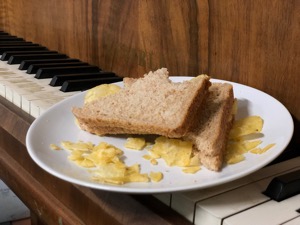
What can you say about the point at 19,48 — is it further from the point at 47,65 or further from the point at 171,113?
the point at 171,113

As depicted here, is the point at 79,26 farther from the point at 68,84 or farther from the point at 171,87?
the point at 171,87

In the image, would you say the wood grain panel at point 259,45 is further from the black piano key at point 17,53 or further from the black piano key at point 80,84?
the black piano key at point 17,53

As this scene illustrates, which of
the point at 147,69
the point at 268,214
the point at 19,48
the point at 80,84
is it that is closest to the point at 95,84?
the point at 80,84

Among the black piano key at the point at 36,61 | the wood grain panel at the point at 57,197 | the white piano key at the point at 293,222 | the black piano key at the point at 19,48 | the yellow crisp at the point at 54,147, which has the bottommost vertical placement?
the wood grain panel at the point at 57,197

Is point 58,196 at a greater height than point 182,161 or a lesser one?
lesser

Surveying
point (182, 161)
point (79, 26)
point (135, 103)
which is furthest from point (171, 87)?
point (79, 26)

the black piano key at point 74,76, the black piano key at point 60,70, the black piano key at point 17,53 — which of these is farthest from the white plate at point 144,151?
the black piano key at point 17,53

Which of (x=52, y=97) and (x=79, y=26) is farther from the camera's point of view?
(x=79, y=26)
